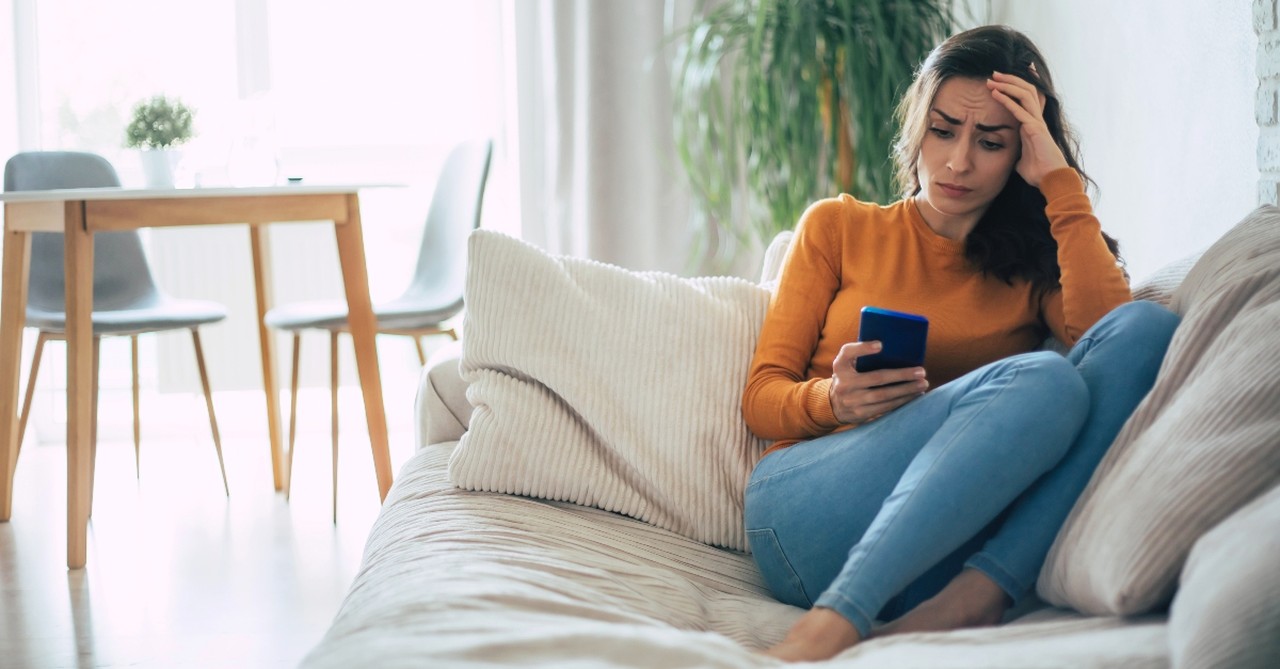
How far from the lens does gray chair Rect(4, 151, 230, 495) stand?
326cm

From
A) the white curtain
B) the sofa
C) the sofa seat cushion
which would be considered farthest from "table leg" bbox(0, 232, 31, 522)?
the sofa seat cushion

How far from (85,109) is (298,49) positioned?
75 centimetres

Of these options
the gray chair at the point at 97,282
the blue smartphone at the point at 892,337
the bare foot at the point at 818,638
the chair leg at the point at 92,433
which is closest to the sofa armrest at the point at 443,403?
the blue smartphone at the point at 892,337

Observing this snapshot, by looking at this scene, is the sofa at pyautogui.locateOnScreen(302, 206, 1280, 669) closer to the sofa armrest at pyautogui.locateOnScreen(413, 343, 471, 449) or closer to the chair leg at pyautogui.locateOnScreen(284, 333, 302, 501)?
the sofa armrest at pyautogui.locateOnScreen(413, 343, 471, 449)

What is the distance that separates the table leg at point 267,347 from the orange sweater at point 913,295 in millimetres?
2099

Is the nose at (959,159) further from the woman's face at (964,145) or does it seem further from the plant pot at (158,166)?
the plant pot at (158,166)

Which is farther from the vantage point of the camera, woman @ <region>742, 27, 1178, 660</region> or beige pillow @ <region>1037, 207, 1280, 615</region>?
woman @ <region>742, 27, 1178, 660</region>

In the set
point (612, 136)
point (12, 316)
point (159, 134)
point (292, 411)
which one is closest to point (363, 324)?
point (292, 411)

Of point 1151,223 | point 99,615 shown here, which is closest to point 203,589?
point 99,615

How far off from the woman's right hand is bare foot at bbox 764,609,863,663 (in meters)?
0.31

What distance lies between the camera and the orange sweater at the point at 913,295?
5.19ft

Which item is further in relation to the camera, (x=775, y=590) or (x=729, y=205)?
(x=729, y=205)

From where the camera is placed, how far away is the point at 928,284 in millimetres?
1646

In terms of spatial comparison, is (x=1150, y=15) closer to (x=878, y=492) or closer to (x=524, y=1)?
(x=878, y=492)
